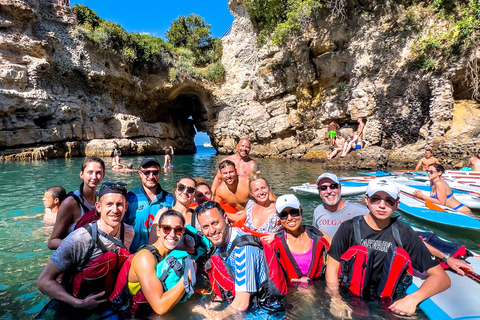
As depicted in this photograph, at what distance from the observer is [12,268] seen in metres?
3.29

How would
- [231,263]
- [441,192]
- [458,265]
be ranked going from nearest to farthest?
[231,263]
[458,265]
[441,192]

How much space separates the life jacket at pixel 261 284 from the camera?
7.37 ft

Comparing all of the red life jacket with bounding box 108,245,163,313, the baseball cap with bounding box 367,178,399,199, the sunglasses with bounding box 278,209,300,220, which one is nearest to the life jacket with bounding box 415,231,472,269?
the baseball cap with bounding box 367,178,399,199

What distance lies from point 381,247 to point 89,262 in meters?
2.44

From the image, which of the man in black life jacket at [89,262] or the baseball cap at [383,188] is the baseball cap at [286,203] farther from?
the man in black life jacket at [89,262]

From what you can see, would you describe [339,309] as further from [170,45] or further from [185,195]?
[170,45]

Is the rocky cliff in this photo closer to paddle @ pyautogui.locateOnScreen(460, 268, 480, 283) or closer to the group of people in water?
paddle @ pyautogui.locateOnScreen(460, 268, 480, 283)

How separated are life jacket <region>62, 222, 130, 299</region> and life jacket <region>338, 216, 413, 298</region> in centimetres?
204

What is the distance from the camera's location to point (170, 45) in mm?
24391

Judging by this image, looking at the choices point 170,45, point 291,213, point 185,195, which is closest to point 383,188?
point 291,213

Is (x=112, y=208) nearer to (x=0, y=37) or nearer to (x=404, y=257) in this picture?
(x=404, y=257)

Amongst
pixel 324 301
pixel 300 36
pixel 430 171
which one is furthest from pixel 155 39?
pixel 324 301

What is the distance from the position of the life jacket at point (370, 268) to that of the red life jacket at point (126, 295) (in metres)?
1.67

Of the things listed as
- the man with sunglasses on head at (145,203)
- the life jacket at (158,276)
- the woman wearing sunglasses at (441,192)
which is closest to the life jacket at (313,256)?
the life jacket at (158,276)
